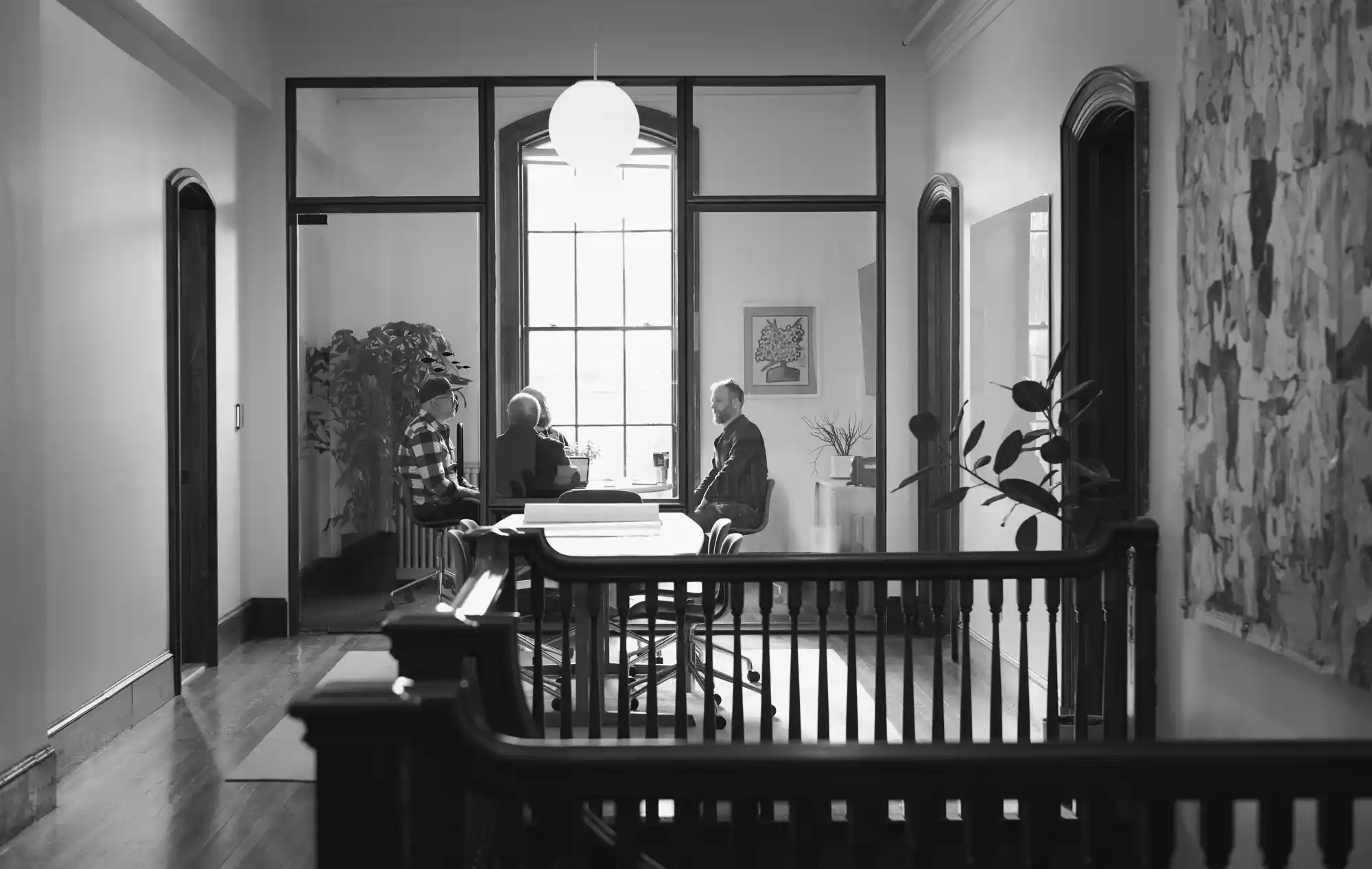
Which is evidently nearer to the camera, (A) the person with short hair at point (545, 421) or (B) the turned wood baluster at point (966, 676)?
(B) the turned wood baluster at point (966, 676)

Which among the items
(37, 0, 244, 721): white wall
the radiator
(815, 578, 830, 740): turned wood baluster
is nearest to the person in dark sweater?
the radiator

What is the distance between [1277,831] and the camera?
1.41m

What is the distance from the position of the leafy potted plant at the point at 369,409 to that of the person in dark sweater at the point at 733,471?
4.94ft

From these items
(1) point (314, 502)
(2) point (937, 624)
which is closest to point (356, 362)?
(1) point (314, 502)

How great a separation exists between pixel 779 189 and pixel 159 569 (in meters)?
3.90

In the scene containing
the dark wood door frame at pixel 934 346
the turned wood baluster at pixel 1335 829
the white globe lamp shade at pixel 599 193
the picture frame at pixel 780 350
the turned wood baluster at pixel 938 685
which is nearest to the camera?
the turned wood baluster at pixel 1335 829

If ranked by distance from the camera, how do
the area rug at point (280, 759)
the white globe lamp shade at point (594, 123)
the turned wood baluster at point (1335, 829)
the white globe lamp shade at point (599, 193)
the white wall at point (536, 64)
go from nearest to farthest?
the turned wood baluster at point (1335, 829), the area rug at point (280, 759), the white globe lamp shade at point (594, 123), the white globe lamp shade at point (599, 193), the white wall at point (536, 64)

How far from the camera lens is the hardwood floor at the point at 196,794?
11.7 feet

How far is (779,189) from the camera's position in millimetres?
6863

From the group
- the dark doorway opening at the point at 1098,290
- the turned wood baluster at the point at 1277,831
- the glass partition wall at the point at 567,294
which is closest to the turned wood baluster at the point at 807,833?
the turned wood baluster at the point at 1277,831

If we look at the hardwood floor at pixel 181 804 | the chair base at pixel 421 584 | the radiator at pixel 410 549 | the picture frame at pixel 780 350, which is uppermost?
the picture frame at pixel 780 350

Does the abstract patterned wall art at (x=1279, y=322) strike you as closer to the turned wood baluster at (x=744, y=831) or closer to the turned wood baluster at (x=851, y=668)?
the turned wood baluster at (x=851, y=668)

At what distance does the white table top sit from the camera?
4609 millimetres

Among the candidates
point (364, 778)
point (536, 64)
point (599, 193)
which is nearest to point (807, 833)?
point (364, 778)
